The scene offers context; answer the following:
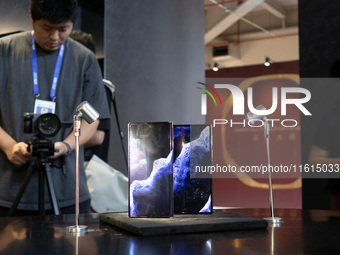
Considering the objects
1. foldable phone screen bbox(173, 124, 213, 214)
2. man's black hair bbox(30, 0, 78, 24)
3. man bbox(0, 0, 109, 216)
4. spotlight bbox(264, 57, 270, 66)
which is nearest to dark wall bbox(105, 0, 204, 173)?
man bbox(0, 0, 109, 216)

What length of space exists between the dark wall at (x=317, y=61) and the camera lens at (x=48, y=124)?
1299 millimetres

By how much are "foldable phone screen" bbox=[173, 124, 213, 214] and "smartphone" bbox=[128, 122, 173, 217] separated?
7 cm

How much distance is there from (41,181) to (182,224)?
775 mm

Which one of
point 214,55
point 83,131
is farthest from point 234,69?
point 83,131

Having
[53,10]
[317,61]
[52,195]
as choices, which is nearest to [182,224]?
[52,195]

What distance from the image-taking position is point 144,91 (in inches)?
131

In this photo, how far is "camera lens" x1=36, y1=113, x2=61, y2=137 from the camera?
1410 mm

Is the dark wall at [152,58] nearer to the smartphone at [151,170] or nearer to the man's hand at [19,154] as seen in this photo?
the man's hand at [19,154]

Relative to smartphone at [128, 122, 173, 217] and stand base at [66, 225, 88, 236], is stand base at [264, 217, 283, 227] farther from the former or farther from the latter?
stand base at [66, 225, 88, 236]

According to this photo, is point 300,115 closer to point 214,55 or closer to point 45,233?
point 45,233

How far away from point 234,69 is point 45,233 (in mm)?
10015

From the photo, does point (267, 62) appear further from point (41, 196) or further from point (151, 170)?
point (151, 170)

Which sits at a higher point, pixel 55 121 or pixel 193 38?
pixel 193 38

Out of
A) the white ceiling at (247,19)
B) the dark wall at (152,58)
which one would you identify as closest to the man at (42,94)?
the dark wall at (152,58)
